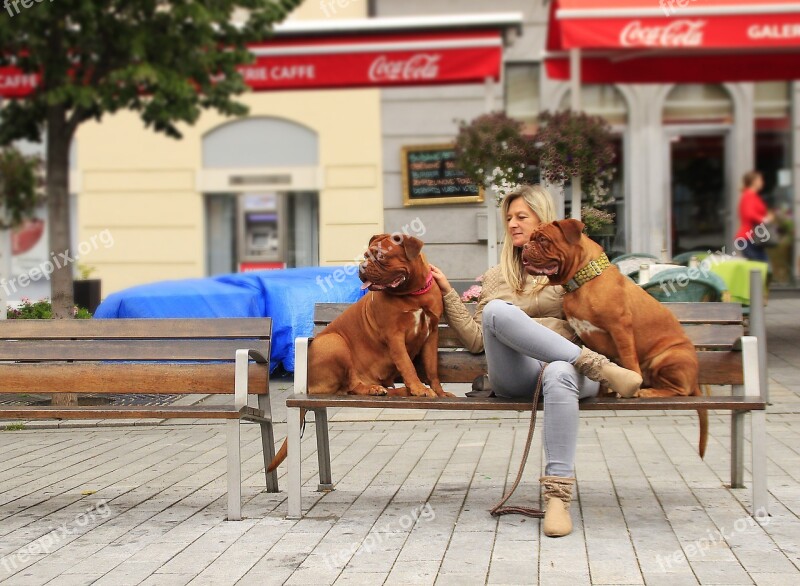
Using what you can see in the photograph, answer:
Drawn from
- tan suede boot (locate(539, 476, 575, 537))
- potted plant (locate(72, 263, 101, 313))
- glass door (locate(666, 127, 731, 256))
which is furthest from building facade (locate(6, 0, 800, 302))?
tan suede boot (locate(539, 476, 575, 537))

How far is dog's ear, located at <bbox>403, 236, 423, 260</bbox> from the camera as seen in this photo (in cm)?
507

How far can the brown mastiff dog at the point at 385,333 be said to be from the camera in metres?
5.06

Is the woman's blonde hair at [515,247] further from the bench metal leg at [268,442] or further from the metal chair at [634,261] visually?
the metal chair at [634,261]

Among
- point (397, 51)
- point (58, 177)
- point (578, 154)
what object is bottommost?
point (578, 154)

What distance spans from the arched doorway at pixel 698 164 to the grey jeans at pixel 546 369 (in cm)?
1302

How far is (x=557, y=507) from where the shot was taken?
187 inches

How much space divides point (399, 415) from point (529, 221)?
11.8ft

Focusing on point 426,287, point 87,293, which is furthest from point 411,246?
point 87,293

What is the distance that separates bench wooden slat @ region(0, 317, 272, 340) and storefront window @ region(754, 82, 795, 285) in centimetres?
A: 1335

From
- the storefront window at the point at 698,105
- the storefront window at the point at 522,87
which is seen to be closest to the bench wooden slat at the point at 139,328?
the storefront window at the point at 522,87

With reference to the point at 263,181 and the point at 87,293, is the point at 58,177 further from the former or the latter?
the point at 263,181

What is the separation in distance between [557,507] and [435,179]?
5.90 m

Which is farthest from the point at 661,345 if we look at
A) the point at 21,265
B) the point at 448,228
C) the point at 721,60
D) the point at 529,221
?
the point at 21,265

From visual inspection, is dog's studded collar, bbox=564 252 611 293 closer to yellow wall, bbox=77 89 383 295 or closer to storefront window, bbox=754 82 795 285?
yellow wall, bbox=77 89 383 295
